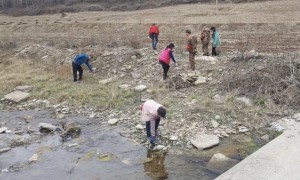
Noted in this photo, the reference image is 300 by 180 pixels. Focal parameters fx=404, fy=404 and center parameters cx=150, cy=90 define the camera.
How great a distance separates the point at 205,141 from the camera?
870 cm

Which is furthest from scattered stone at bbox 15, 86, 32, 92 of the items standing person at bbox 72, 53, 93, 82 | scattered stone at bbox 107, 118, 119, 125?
scattered stone at bbox 107, 118, 119, 125

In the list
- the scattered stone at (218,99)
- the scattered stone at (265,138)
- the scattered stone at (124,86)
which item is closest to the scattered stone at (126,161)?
the scattered stone at (265,138)

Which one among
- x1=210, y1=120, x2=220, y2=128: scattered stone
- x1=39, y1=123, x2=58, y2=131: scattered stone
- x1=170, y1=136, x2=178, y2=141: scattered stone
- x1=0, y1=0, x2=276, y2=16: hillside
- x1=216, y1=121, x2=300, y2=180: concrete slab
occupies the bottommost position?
x1=39, y1=123, x2=58, y2=131: scattered stone

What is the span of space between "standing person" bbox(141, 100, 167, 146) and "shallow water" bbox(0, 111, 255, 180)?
0.36 m

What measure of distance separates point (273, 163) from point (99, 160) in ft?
11.5

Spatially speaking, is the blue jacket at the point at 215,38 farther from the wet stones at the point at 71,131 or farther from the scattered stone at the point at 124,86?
the wet stones at the point at 71,131

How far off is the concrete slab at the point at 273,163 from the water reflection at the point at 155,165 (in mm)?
1272

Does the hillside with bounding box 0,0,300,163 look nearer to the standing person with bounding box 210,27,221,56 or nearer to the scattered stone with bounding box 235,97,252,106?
the scattered stone with bounding box 235,97,252,106

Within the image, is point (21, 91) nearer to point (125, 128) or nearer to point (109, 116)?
point (109, 116)

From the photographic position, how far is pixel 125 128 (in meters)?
9.91

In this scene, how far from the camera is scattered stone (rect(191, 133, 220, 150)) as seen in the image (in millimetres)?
8539

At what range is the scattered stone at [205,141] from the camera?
8539mm

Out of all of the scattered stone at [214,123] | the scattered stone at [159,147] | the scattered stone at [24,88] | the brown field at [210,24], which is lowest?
the scattered stone at [159,147]

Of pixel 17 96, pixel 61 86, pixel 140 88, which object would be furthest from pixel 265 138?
pixel 17 96
